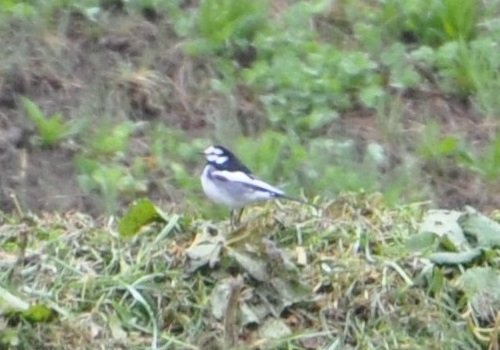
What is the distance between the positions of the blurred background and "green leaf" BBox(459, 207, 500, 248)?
1946 mm

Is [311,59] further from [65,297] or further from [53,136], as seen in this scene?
[65,297]

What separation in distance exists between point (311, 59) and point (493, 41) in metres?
0.93

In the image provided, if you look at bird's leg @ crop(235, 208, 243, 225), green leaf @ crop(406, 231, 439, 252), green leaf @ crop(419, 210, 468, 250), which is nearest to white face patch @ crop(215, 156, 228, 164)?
bird's leg @ crop(235, 208, 243, 225)

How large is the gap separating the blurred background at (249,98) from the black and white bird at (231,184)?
1.20ft

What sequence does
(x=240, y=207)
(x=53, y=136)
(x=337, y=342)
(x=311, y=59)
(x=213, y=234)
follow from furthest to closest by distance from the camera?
(x=311, y=59), (x=53, y=136), (x=240, y=207), (x=213, y=234), (x=337, y=342)

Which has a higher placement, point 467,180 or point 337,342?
point 337,342

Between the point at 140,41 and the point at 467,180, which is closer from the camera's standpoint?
the point at 467,180

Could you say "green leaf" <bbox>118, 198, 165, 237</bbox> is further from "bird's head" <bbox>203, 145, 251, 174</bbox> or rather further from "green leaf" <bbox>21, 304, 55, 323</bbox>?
"bird's head" <bbox>203, 145, 251, 174</bbox>

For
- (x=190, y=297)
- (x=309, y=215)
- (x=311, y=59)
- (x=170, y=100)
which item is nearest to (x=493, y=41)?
(x=311, y=59)

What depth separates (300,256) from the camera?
551 centimetres

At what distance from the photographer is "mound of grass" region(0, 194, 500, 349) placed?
5152 millimetres

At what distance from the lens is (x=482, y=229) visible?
574 centimetres

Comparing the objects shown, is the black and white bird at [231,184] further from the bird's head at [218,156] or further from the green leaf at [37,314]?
the green leaf at [37,314]

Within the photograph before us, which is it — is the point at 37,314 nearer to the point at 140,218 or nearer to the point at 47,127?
the point at 140,218
